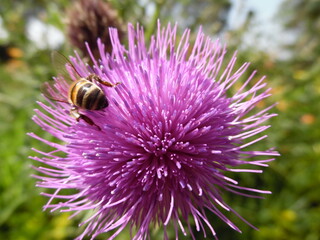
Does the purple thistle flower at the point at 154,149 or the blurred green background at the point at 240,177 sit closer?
the purple thistle flower at the point at 154,149

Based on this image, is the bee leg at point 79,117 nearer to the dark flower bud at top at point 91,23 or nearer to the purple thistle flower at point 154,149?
the purple thistle flower at point 154,149

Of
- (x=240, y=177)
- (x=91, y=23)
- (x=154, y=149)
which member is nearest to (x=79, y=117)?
(x=154, y=149)

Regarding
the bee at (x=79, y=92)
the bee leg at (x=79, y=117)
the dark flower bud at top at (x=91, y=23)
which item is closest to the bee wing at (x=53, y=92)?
the bee at (x=79, y=92)

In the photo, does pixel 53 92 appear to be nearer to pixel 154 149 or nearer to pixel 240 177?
pixel 154 149

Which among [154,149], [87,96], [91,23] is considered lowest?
[154,149]

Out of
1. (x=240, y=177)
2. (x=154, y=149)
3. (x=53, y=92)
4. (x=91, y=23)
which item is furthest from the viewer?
(x=240, y=177)

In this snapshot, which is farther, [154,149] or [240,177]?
[240,177]
